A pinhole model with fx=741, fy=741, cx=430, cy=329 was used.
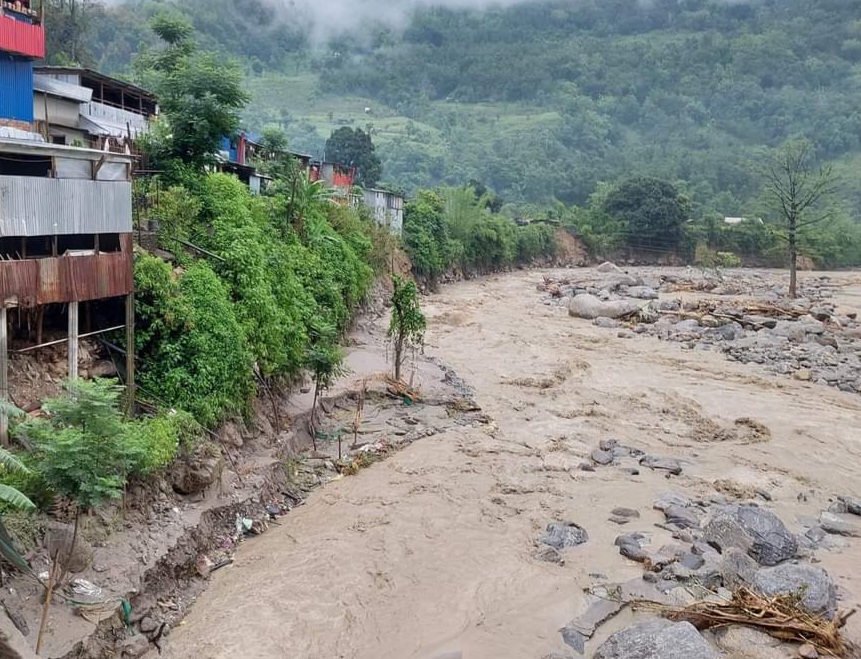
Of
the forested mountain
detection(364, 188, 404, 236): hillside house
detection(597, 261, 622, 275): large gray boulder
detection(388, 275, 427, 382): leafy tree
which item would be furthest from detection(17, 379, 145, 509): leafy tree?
the forested mountain

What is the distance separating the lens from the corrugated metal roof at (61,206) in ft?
31.4

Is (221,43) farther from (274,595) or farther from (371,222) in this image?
(274,595)

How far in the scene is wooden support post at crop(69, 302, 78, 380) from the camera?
10.3 meters

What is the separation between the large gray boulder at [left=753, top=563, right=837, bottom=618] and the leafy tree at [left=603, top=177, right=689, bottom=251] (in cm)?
5564

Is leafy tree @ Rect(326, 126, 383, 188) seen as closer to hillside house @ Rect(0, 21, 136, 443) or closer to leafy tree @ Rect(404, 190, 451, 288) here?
leafy tree @ Rect(404, 190, 451, 288)

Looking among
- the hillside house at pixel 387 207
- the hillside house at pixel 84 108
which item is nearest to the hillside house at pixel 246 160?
the hillside house at pixel 84 108

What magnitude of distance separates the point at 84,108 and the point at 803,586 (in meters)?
23.6

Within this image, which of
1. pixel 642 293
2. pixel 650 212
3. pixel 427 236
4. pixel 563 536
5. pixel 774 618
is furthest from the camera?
pixel 650 212

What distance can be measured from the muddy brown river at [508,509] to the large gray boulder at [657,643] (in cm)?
55

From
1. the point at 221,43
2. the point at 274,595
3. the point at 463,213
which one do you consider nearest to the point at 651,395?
the point at 274,595

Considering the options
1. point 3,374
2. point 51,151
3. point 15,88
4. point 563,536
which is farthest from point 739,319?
point 3,374

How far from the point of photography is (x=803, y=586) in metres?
8.48

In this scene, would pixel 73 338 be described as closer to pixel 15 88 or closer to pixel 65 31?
pixel 15 88

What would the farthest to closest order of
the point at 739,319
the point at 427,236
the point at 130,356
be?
the point at 427,236 < the point at 739,319 < the point at 130,356
